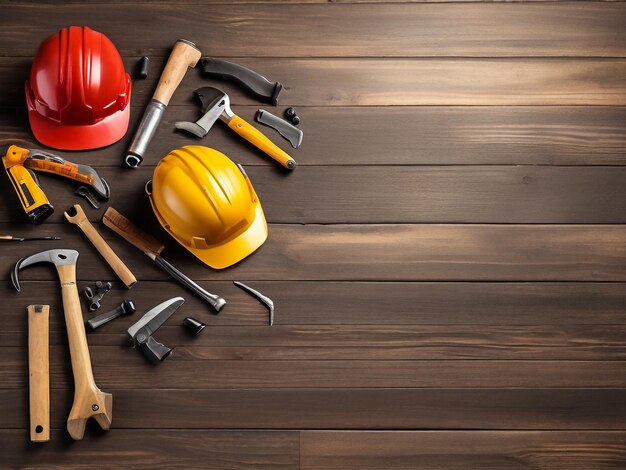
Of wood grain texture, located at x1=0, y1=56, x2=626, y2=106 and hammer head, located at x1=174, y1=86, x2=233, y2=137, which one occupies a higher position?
wood grain texture, located at x1=0, y1=56, x2=626, y2=106

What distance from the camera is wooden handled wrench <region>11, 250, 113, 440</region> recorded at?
1815mm

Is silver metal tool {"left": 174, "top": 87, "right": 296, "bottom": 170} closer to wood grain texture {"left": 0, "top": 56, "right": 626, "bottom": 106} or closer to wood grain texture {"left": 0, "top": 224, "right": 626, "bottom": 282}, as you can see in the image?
wood grain texture {"left": 0, "top": 56, "right": 626, "bottom": 106}

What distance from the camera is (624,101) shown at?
2.08m

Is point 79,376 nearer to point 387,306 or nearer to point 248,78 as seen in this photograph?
point 387,306

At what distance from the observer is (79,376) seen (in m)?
Result: 1.83

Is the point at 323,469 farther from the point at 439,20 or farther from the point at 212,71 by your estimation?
the point at 439,20

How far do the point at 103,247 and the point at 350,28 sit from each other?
0.92 m

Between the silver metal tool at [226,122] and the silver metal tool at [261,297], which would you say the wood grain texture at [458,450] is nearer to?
the silver metal tool at [261,297]

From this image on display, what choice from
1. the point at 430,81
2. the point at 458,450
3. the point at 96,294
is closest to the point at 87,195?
the point at 96,294

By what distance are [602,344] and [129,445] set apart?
1.25 metres

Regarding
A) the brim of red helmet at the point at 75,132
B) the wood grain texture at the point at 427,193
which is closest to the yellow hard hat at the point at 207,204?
the wood grain texture at the point at 427,193

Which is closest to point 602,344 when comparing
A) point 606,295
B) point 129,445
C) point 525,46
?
point 606,295

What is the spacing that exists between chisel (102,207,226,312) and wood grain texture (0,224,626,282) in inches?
0.8

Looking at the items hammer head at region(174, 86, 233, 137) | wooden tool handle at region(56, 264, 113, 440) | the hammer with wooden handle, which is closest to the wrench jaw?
wooden tool handle at region(56, 264, 113, 440)
